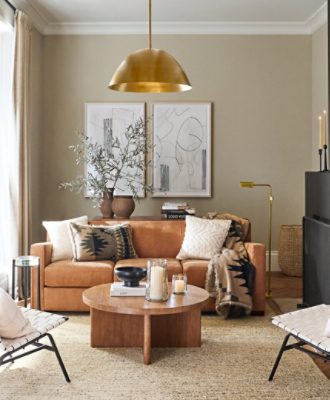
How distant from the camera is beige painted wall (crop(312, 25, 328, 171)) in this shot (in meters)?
5.97

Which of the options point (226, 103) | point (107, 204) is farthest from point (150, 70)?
point (226, 103)

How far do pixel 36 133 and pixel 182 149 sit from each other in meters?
1.68

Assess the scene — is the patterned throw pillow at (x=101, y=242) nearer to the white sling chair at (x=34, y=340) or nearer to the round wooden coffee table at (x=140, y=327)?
the round wooden coffee table at (x=140, y=327)

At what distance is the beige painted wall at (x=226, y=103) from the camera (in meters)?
6.47

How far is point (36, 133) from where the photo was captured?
6227 mm

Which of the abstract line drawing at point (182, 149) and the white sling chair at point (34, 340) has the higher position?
the abstract line drawing at point (182, 149)

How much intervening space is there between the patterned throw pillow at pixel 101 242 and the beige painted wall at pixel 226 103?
1.42 meters

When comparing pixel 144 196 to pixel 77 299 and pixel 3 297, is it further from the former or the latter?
pixel 3 297

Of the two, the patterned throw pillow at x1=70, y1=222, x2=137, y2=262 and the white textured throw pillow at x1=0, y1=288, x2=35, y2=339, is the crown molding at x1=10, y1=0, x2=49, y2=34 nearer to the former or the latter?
the patterned throw pillow at x1=70, y1=222, x2=137, y2=262

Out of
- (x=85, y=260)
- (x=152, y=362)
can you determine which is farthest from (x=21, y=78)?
(x=152, y=362)

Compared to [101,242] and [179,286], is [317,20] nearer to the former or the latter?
[101,242]

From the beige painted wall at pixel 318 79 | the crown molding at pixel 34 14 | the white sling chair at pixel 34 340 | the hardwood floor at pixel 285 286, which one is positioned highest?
the crown molding at pixel 34 14

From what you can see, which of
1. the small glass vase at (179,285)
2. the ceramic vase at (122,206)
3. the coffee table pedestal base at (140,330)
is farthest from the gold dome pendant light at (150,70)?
the ceramic vase at (122,206)

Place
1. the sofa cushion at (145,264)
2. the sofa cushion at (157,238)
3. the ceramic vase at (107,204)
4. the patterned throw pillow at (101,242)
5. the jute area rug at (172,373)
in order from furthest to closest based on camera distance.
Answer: the ceramic vase at (107,204) < the sofa cushion at (157,238) < the patterned throw pillow at (101,242) < the sofa cushion at (145,264) < the jute area rug at (172,373)
